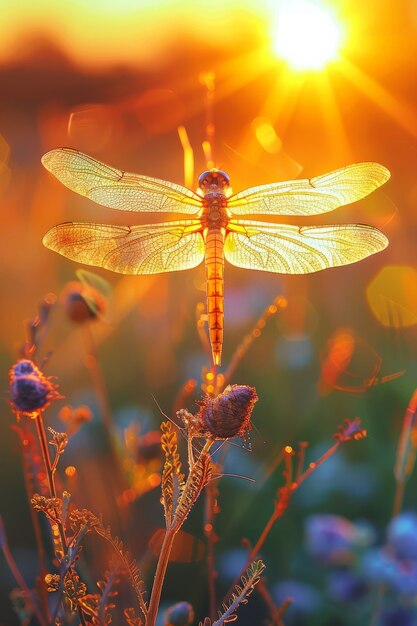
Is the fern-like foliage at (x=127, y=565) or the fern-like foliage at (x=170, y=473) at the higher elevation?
the fern-like foliage at (x=170, y=473)

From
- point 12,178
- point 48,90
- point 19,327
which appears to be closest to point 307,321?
point 19,327

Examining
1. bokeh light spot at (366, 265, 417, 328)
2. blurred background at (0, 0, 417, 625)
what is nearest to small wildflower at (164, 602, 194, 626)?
blurred background at (0, 0, 417, 625)

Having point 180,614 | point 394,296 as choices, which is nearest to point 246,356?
point 394,296

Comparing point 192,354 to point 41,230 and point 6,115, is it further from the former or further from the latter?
point 6,115

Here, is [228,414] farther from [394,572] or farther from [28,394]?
[394,572]

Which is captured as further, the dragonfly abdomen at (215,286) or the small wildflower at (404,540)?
the small wildflower at (404,540)

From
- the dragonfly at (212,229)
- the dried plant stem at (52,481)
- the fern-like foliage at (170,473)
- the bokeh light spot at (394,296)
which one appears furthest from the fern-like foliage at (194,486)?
the bokeh light spot at (394,296)

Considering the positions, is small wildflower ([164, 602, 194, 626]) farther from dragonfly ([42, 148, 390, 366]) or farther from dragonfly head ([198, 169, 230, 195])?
dragonfly head ([198, 169, 230, 195])

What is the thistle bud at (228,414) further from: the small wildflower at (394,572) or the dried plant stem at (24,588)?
the small wildflower at (394,572)
